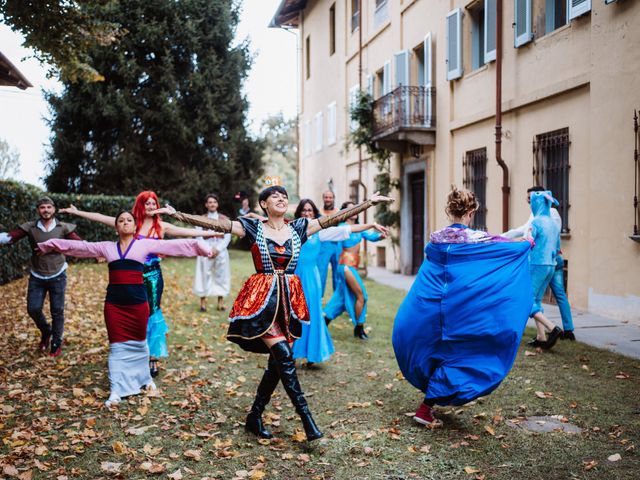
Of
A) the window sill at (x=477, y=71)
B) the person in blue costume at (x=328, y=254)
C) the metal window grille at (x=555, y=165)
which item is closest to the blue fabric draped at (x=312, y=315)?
the person in blue costume at (x=328, y=254)

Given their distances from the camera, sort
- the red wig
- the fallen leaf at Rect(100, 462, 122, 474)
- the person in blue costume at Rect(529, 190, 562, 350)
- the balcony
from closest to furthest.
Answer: the fallen leaf at Rect(100, 462, 122, 474) < the red wig < the person in blue costume at Rect(529, 190, 562, 350) < the balcony

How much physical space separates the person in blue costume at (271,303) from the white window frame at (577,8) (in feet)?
26.7

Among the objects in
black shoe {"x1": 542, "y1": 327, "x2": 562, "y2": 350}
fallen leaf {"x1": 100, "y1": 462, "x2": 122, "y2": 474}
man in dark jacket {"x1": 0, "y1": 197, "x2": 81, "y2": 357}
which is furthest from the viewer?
black shoe {"x1": 542, "y1": 327, "x2": 562, "y2": 350}

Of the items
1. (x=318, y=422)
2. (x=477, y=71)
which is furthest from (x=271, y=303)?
(x=477, y=71)

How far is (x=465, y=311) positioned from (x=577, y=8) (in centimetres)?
808

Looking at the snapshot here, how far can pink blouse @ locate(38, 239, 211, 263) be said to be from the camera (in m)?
5.97

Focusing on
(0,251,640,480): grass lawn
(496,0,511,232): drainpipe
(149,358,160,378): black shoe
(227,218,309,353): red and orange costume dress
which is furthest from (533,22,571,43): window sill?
(149,358,160,378): black shoe

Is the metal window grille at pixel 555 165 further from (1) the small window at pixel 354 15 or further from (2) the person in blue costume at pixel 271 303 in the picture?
(1) the small window at pixel 354 15

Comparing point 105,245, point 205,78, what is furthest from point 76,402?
point 205,78

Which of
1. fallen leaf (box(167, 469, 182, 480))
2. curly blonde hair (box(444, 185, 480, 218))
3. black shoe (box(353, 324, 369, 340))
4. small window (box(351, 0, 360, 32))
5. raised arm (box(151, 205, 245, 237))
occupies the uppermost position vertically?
small window (box(351, 0, 360, 32))

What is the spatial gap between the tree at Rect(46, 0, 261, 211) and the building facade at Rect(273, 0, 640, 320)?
5970mm

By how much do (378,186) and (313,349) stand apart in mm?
13530

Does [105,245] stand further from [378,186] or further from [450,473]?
[378,186]

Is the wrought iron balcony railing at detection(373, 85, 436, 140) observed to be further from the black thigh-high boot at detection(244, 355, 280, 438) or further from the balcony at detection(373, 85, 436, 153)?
the black thigh-high boot at detection(244, 355, 280, 438)
